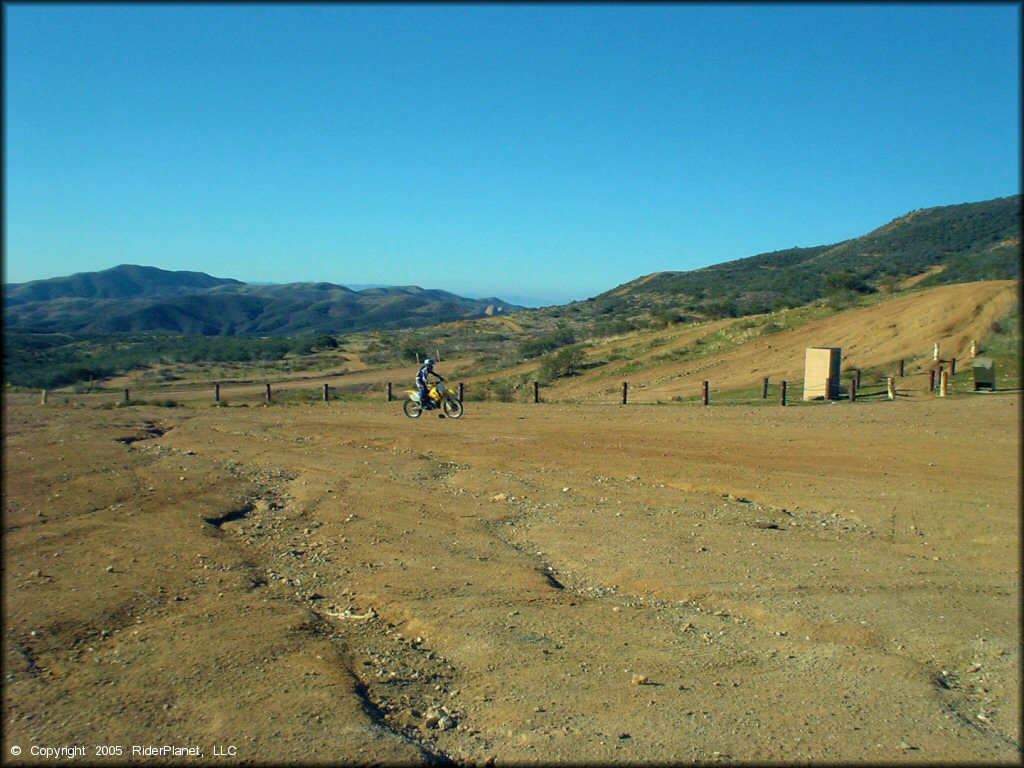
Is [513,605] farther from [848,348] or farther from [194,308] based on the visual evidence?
[194,308]

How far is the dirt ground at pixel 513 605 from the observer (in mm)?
5863

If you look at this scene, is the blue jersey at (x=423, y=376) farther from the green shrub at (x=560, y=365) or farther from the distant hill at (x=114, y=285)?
the distant hill at (x=114, y=285)

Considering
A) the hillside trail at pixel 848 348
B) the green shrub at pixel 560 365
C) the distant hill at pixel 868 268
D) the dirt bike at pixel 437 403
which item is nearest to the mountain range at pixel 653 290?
the distant hill at pixel 868 268

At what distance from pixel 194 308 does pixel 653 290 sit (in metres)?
64.0

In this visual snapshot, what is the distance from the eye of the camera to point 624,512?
42.3 feet

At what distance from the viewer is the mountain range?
2409 inches

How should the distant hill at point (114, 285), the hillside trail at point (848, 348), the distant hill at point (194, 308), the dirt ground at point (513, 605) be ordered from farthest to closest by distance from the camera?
the distant hill at point (114, 285)
the distant hill at point (194, 308)
the hillside trail at point (848, 348)
the dirt ground at point (513, 605)

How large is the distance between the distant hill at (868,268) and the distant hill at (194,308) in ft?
77.8

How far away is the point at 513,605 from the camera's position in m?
8.73

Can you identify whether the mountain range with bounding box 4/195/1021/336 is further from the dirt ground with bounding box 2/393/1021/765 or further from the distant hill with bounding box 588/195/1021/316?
the dirt ground with bounding box 2/393/1021/765

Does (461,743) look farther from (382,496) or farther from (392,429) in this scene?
(392,429)

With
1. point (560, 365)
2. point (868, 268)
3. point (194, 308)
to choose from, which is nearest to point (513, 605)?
point (560, 365)

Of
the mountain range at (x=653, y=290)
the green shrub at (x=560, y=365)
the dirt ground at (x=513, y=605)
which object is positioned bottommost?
the green shrub at (x=560, y=365)

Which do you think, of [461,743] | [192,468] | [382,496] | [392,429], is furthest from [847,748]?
[392,429]
